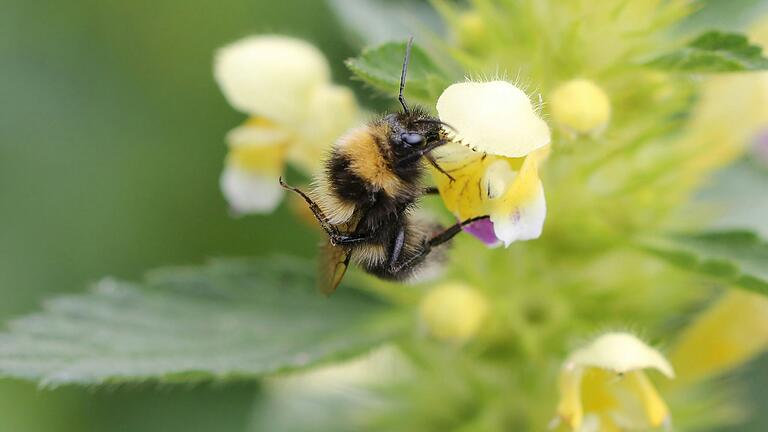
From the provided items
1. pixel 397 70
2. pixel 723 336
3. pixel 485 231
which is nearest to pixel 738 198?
pixel 723 336

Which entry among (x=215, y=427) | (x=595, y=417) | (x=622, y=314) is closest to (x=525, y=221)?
(x=595, y=417)

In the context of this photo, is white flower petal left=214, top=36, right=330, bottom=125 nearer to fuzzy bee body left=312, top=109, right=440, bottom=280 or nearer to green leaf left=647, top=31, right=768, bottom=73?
fuzzy bee body left=312, top=109, right=440, bottom=280

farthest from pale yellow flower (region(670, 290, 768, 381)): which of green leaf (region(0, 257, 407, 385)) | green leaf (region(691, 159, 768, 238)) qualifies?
green leaf (region(0, 257, 407, 385))

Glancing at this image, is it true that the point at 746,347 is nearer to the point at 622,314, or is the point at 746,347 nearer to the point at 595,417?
the point at 622,314

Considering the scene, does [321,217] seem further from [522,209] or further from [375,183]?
[522,209]

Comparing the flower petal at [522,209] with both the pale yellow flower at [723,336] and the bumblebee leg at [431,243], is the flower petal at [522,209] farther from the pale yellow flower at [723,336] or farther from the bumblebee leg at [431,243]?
the pale yellow flower at [723,336]
